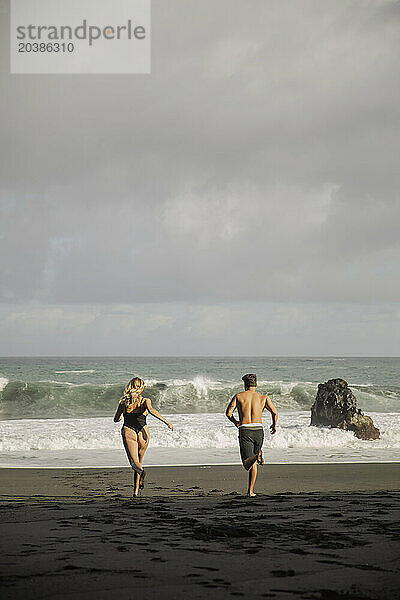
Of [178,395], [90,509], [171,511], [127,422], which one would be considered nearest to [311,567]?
[171,511]

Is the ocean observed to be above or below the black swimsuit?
below

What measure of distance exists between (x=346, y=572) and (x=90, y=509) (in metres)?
4.02

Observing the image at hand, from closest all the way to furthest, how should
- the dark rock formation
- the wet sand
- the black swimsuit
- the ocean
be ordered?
1. the wet sand
2. the black swimsuit
3. the ocean
4. the dark rock formation

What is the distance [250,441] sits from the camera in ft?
34.5

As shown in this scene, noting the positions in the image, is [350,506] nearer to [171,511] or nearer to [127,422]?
[171,511]

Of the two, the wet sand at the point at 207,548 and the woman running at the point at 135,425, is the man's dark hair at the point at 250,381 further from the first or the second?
the wet sand at the point at 207,548

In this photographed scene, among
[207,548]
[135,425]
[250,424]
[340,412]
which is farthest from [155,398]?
[207,548]

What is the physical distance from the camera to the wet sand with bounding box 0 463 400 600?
465cm

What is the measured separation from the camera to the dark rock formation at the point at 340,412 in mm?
21562

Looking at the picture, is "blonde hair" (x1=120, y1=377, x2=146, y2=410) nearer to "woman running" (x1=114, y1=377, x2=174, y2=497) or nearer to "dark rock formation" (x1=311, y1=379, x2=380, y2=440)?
"woman running" (x1=114, y1=377, x2=174, y2=497)

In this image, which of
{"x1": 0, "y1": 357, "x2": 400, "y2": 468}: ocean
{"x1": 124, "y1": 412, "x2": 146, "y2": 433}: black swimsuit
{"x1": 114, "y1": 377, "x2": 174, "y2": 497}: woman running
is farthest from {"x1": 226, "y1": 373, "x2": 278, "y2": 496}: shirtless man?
{"x1": 0, "y1": 357, "x2": 400, "y2": 468}: ocean

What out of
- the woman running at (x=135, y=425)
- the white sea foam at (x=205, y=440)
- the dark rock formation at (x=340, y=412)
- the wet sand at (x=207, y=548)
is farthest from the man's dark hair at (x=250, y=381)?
the dark rock formation at (x=340, y=412)

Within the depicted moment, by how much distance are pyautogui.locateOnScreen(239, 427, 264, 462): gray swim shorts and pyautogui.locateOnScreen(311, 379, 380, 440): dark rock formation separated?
1163 cm

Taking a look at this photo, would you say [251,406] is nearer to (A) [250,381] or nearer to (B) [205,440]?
(A) [250,381]
